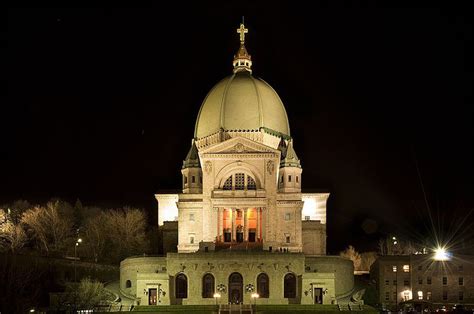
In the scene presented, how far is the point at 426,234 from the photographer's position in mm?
160500

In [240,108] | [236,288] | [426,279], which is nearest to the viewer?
[236,288]

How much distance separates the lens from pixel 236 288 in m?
122

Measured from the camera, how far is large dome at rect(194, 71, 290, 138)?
14450 centimetres

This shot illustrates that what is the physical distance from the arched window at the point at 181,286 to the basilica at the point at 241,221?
113 millimetres

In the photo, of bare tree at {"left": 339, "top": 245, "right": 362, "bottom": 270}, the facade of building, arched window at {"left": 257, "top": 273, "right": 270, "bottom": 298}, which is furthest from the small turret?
bare tree at {"left": 339, "top": 245, "right": 362, "bottom": 270}

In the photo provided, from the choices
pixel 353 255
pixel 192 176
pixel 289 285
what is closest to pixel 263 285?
pixel 289 285

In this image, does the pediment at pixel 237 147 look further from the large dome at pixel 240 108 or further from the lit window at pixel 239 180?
the large dome at pixel 240 108

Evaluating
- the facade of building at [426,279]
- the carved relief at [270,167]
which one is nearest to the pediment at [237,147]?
the carved relief at [270,167]

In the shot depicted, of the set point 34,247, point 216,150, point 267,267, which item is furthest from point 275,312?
point 34,247

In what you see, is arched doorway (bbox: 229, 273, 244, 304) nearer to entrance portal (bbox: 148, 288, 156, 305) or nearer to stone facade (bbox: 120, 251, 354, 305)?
stone facade (bbox: 120, 251, 354, 305)

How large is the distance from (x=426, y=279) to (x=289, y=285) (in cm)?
1686

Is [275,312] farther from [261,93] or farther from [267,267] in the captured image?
[261,93]

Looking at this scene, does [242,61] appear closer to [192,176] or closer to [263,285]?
[192,176]

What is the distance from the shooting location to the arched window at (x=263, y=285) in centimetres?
12194
